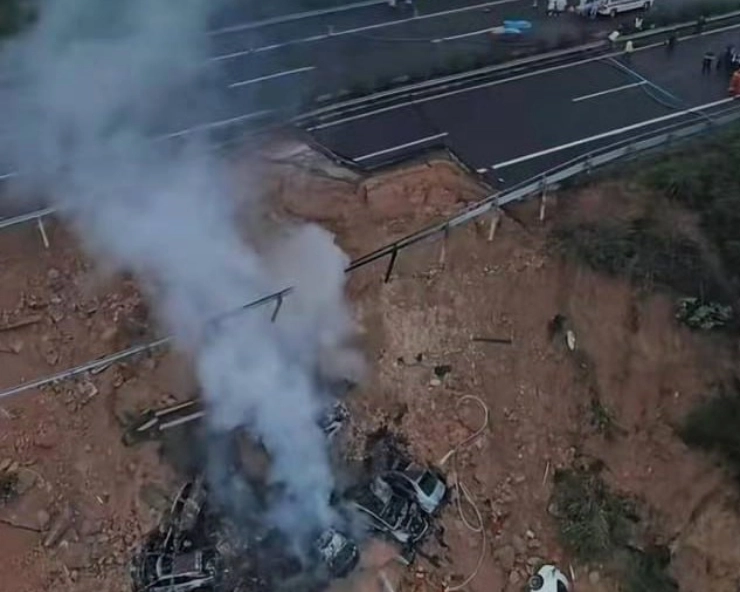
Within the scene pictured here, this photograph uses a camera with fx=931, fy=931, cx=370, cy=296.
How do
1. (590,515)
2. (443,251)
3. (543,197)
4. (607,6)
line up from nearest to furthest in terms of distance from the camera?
(590,515) → (443,251) → (543,197) → (607,6)

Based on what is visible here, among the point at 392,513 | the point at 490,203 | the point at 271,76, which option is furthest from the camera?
the point at 271,76

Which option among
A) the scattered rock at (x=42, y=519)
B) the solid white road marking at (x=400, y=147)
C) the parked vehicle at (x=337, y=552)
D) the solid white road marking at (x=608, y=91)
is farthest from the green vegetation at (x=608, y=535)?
the solid white road marking at (x=608, y=91)

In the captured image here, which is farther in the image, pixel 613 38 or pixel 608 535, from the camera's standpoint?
pixel 613 38

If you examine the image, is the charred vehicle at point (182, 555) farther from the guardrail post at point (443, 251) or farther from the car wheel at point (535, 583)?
the guardrail post at point (443, 251)

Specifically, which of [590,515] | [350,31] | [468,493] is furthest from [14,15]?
[590,515]

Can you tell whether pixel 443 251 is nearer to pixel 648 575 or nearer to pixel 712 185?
pixel 712 185

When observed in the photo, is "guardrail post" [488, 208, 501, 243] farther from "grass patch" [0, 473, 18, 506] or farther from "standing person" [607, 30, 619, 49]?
"grass patch" [0, 473, 18, 506]

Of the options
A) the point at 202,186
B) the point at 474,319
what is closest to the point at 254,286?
the point at 202,186
